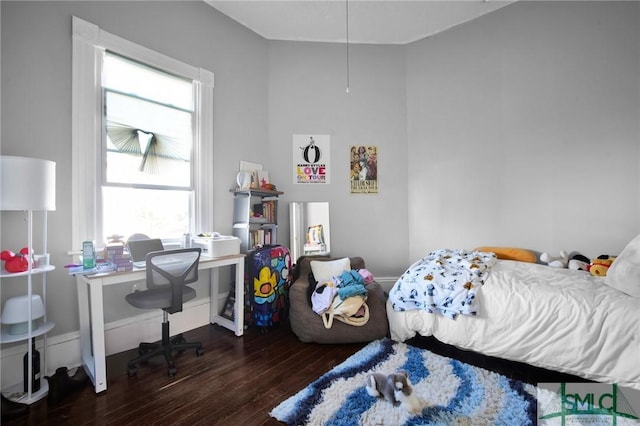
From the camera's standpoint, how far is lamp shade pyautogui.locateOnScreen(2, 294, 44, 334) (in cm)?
167

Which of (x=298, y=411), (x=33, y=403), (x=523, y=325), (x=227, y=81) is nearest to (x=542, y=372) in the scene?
(x=523, y=325)

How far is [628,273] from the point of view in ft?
5.96

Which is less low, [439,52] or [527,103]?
[439,52]

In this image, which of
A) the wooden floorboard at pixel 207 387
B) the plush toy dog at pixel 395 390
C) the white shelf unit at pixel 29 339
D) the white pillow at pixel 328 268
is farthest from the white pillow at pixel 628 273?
the white shelf unit at pixel 29 339

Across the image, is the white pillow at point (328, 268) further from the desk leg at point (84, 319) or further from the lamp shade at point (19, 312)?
the lamp shade at point (19, 312)

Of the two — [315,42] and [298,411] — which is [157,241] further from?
[315,42]

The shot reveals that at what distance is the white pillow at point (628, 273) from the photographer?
1757mm

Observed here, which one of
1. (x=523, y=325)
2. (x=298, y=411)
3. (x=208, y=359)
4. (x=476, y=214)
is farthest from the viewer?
(x=476, y=214)

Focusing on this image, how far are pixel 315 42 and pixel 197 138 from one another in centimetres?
203

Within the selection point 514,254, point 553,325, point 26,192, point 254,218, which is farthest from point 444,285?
point 26,192

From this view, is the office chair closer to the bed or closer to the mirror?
the mirror

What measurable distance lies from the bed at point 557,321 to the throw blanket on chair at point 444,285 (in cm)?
4

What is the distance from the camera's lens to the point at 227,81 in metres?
3.15

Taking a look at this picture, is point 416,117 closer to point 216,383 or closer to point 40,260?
point 216,383
